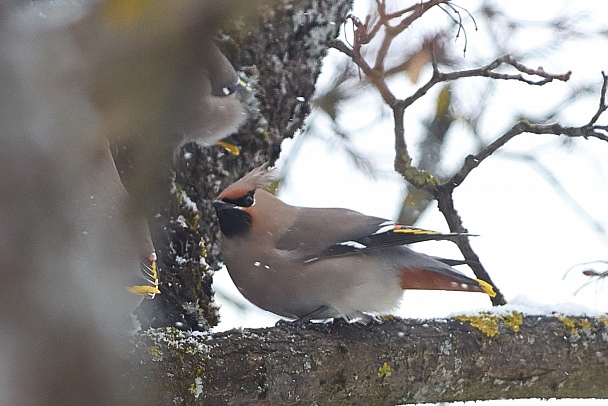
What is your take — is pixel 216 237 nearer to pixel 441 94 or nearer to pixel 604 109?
pixel 604 109

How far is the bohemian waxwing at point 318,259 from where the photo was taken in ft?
9.19

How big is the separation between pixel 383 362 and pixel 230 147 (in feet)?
4.52

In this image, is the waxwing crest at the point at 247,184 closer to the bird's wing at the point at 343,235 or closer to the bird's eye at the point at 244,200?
the bird's eye at the point at 244,200

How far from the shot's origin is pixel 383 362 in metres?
2.34

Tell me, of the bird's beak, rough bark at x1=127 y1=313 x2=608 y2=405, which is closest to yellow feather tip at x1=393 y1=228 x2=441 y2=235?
rough bark at x1=127 y1=313 x2=608 y2=405

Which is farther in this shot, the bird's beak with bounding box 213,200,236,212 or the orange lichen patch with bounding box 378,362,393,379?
the bird's beak with bounding box 213,200,236,212

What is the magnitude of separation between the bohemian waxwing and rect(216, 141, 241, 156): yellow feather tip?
0.32 m

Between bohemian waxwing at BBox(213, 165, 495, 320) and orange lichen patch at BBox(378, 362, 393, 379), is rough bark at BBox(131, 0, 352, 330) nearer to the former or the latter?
bohemian waxwing at BBox(213, 165, 495, 320)

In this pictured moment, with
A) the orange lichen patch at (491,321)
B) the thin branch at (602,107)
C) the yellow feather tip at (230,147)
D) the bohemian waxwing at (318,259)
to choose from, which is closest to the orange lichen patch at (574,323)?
the orange lichen patch at (491,321)

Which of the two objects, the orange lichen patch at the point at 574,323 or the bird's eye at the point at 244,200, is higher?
the bird's eye at the point at 244,200

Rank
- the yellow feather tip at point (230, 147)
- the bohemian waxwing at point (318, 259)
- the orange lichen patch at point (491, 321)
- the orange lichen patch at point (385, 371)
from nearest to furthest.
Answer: the orange lichen patch at point (385, 371) → the orange lichen patch at point (491, 321) → the bohemian waxwing at point (318, 259) → the yellow feather tip at point (230, 147)

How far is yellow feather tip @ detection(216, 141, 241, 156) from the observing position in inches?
132

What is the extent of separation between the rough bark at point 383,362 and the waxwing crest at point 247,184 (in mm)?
743

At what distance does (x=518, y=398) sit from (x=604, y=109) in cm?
102
